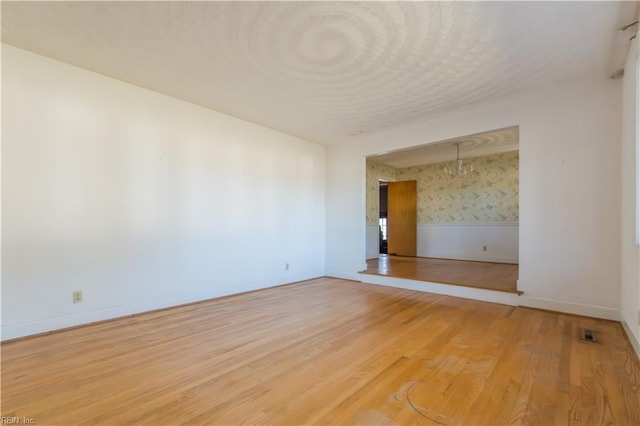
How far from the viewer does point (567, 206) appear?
10.0 ft

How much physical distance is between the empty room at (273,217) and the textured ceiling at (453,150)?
1.39 meters

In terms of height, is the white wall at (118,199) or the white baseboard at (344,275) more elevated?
the white wall at (118,199)

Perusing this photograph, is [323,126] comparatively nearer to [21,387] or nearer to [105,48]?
[105,48]

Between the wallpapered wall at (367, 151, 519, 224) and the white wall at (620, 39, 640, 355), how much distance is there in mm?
3631

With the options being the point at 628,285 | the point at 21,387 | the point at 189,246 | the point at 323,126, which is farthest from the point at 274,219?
the point at 628,285

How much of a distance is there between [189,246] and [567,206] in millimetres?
4407

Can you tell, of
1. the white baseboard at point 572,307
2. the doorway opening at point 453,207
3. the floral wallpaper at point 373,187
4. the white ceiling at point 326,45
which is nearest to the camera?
the white ceiling at point 326,45

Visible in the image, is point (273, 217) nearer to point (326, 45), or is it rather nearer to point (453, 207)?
point (326, 45)

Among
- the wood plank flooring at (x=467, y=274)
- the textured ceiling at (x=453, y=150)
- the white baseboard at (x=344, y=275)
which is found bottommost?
the white baseboard at (x=344, y=275)

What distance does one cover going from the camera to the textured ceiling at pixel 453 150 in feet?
16.2

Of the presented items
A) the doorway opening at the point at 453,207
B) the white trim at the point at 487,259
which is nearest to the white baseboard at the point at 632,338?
the doorway opening at the point at 453,207

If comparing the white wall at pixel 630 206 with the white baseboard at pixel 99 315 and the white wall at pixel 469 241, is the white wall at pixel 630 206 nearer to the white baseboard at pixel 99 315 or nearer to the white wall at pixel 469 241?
the white wall at pixel 469 241

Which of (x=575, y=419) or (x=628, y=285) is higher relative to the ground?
(x=628, y=285)

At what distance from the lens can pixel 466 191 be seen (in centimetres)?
670
